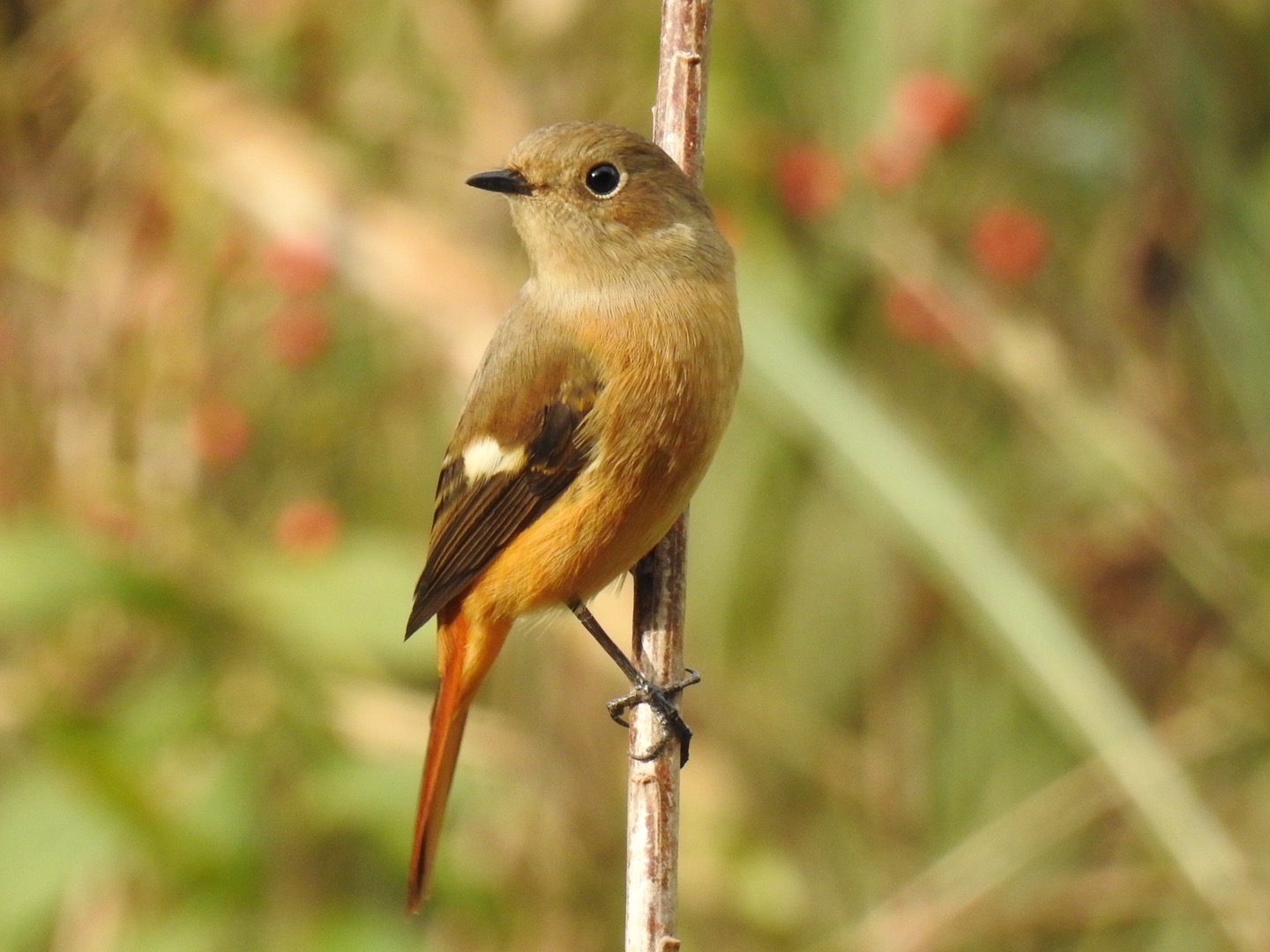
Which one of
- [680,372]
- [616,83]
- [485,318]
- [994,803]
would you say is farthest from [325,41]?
[994,803]

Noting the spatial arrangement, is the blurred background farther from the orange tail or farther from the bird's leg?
the bird's leg

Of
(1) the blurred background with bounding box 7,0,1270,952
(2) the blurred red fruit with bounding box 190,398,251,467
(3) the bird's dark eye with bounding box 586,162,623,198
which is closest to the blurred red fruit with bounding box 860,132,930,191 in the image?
(1) the blurred background with bounding box 7,0,1270,952

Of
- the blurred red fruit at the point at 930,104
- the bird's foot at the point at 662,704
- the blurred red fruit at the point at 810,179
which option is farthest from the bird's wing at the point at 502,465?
the blurred red fruit at the point at 930,104

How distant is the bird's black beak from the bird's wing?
11.3 inches

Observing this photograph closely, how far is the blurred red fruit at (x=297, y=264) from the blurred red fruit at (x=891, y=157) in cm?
124

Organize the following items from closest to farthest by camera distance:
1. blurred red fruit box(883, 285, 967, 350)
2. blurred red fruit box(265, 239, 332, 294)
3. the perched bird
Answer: the perched bird
blurred red fruit box(883, 285, 967, 350)
blurred red fruit box(265, 239, 332, 294)

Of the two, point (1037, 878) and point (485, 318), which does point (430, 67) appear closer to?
point (485, 318)

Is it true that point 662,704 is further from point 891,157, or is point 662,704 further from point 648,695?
point 891,157

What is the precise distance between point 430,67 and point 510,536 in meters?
1.79

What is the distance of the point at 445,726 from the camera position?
2.96 metres

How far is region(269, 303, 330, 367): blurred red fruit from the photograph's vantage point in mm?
4129

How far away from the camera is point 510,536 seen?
3.01 meters

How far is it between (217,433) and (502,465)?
1339 millimetres

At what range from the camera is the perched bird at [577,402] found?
278 centimetres
